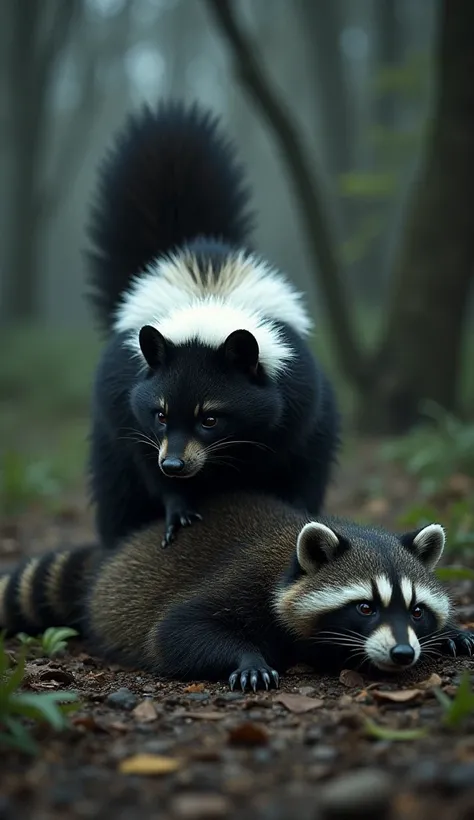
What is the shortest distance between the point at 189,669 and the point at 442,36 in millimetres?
9180

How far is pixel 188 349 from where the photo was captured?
19.9 ft

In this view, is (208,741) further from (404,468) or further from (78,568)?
(404,468)

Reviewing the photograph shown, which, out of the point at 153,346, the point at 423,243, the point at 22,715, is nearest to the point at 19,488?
the point at 423,243

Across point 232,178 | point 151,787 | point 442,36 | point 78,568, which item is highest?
point 442,36

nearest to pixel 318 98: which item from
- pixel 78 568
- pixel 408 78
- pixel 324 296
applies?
pixel 408 78

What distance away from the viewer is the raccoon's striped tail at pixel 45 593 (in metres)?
6.77

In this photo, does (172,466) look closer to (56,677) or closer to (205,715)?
(56,677)

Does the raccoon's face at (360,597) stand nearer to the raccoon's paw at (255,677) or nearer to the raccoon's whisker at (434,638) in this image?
the raccoon's whisker at (434,638)

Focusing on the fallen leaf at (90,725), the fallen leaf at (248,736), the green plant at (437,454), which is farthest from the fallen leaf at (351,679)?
the green plant at (437,454)

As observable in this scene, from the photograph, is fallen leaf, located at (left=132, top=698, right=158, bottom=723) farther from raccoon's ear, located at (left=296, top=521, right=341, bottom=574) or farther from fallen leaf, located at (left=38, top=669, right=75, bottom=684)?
raccoon's ear, located at (left=296, top=521, right=341, bottom=574)

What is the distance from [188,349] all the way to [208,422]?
0.51 metres

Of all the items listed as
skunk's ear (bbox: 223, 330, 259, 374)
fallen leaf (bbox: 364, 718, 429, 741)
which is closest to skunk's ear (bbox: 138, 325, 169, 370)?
skunk's ear (bbox: 223, 330, 259, 374)

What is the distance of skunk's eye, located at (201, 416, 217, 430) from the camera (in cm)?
585

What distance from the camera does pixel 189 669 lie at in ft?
17.1
